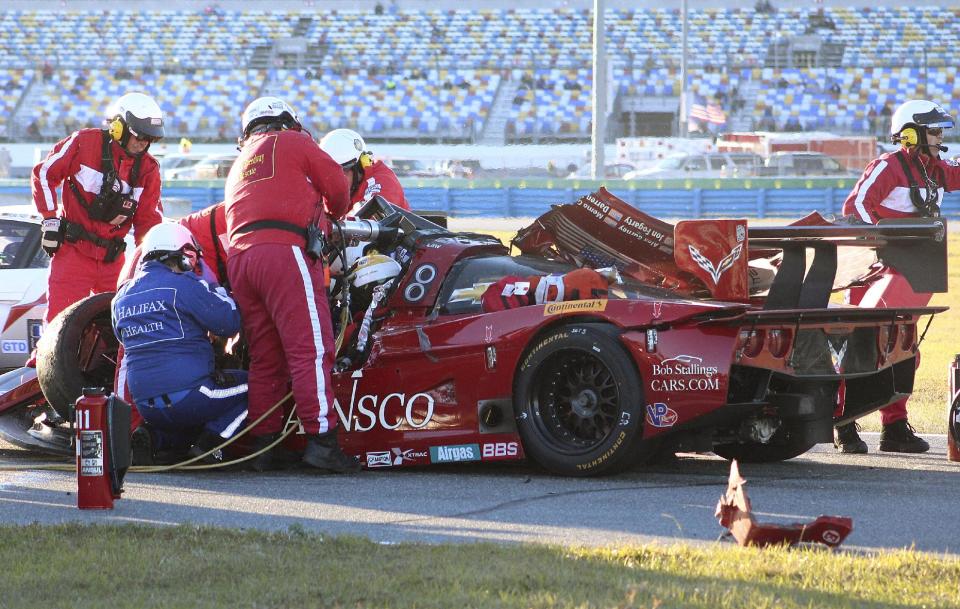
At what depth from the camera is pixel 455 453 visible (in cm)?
682

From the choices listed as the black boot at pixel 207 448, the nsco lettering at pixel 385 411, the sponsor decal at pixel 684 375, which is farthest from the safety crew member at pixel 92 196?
the sponsor decal at pixel 684 375

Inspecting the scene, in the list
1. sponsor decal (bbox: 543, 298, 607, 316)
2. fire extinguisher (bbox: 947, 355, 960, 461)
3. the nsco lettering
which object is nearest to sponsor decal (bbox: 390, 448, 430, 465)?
the nsco lettering

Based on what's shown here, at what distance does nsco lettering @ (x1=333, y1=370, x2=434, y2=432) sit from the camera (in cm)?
691

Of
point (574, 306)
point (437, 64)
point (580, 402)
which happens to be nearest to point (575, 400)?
point (580, 402)

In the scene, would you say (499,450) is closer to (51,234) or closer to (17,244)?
(51,234)

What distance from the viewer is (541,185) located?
33.7m

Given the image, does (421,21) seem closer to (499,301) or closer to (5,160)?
(5,160)

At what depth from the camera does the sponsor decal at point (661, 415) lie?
6.31 meters

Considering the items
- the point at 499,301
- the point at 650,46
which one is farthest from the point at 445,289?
the point at 650,46

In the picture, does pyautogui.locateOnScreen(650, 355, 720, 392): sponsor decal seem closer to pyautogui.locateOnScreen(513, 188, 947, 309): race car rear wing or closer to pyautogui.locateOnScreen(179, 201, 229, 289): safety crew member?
pyautogui.locateOnScreen(513, 188, 947, 309): race car rear wing

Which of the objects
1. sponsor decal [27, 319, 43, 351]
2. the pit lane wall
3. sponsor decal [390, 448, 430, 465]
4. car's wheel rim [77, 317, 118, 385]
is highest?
the pit lane wall

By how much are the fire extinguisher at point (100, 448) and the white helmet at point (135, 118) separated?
302cm

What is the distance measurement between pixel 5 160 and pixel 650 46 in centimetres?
2146

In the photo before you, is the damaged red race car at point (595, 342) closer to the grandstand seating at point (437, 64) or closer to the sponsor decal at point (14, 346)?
the sponsor decal at point (14, 346)
